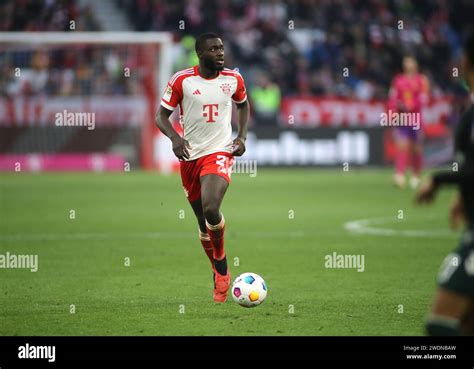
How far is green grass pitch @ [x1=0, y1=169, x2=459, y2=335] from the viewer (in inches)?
297

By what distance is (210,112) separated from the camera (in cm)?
867

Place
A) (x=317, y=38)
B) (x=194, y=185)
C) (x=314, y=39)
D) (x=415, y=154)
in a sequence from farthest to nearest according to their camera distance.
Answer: (x=317, y=38), (x=314, y=39), (x=415, y=154), (x=194, y=185)

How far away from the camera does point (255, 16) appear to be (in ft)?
98.6

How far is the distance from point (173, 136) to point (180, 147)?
0.36 ft

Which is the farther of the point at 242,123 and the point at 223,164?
the point at 242,123

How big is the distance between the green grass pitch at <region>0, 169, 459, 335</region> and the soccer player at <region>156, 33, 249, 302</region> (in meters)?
0.52

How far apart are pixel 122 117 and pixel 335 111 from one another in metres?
5.59

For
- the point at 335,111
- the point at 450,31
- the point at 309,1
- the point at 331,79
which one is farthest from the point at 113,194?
the point at 450,31

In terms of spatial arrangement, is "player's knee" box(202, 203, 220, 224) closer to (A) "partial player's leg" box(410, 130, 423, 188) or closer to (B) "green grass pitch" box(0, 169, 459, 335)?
(B) "green grass pitch" box(0, 169, 459, 335)

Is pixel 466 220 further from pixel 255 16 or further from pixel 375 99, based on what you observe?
pixel 255 16

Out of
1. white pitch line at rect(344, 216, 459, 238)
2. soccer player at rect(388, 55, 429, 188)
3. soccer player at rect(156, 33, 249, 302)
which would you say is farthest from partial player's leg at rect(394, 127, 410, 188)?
soccer player at rect(156, 33, 249, 302)

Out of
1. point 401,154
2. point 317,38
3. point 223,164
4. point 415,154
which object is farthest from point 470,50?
point 317,38

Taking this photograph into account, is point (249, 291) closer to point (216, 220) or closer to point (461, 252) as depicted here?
point (216, 220)
